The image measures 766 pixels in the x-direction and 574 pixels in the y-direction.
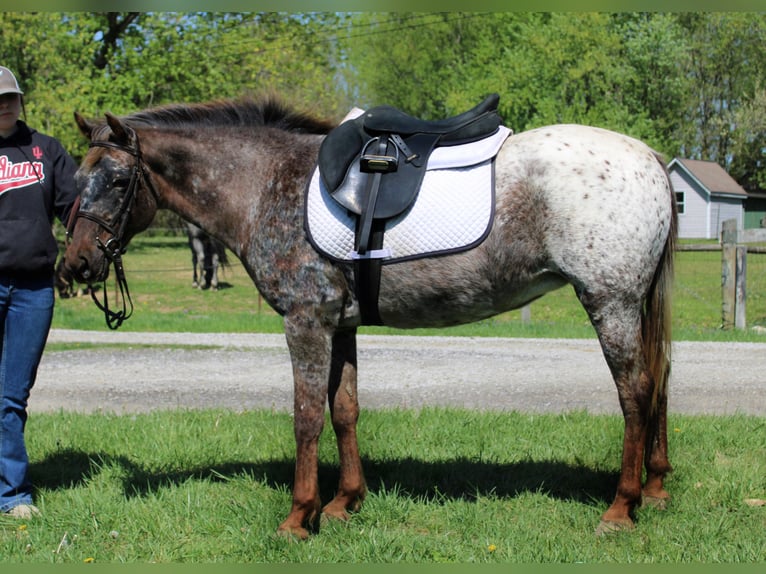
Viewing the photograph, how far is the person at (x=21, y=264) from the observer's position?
4.75 metres

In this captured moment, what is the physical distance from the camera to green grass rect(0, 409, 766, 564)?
4129 mm

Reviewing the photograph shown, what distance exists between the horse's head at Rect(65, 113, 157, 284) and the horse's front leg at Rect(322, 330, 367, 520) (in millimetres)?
1472

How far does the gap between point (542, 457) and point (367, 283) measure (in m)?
2.08

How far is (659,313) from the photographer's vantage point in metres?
4.62

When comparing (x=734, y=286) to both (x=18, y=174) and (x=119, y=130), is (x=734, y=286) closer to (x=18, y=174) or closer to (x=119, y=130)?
(x=119, y=130)

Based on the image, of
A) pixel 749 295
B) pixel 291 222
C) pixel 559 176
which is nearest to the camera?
pixel 559 176

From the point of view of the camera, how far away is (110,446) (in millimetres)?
6008

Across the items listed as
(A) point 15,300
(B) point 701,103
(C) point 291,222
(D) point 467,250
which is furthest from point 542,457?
(B) point 701,103

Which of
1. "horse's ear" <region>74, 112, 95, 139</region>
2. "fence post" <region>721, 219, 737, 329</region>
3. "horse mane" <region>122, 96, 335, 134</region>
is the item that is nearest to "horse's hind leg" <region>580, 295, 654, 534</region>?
"horse mane" <region>122, 96, 335, 134</region>

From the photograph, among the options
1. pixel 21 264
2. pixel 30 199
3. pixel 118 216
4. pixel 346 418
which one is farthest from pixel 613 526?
pixel 30 199

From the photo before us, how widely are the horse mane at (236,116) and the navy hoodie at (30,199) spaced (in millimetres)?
570

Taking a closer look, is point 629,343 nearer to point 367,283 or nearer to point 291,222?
point 367,283

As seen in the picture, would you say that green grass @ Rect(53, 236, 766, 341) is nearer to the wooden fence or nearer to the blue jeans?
the wooden fence

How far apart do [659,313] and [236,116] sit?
115 inches
